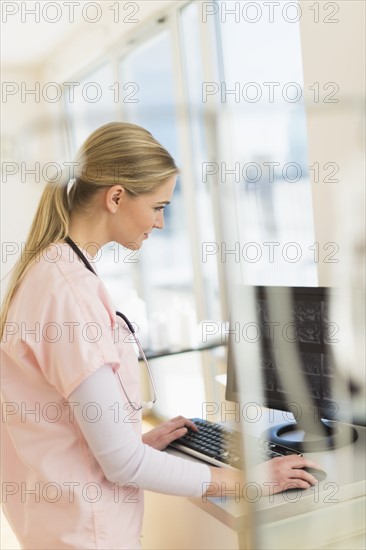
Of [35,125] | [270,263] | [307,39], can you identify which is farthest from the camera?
[307,39]

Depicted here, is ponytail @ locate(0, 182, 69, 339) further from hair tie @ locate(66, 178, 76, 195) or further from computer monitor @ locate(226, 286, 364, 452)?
computer monitor @ locate(226, 286, 364, 452)

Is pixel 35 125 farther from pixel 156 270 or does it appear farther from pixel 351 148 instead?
pixel 351 148

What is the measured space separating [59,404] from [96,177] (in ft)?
0.90

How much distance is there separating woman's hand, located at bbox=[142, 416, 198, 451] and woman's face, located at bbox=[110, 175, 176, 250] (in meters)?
→ 0.34

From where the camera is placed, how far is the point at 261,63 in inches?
34.8

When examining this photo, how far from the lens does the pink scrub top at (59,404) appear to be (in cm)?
74

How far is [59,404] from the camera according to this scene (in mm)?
775

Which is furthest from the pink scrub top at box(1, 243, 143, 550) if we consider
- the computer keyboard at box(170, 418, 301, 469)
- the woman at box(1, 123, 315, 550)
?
the computer keyboard at box(170, 418, 301, 469)

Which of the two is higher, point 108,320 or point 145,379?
point 108,320

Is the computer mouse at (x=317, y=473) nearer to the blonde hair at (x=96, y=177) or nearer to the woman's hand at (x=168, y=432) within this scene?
the woman's hand at (x=168, y=432)

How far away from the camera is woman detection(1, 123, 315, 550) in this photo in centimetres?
74

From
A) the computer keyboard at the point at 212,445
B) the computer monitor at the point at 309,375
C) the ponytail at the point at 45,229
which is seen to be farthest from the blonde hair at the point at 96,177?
the computer keyboard at the point at 212,445

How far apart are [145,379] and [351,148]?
1.48 feet

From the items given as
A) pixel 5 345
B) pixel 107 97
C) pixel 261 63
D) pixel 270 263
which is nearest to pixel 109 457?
pixel 5 345
